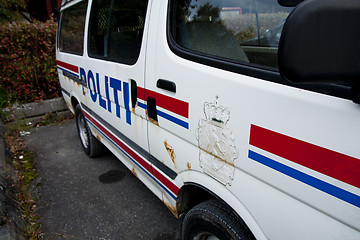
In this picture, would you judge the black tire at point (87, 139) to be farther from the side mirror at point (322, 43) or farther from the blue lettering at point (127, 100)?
the side mirror at point (322, 43)

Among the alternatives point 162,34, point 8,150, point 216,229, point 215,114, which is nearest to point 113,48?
point 162,34

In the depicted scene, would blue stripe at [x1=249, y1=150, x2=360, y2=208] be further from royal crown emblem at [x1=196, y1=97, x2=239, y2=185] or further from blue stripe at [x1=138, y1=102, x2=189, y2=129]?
blue stripe at [x1=138, y1=102, x2=189, y2=129]

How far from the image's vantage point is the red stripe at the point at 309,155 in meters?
0.80

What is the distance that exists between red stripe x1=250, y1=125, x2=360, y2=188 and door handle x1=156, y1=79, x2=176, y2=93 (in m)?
0.57

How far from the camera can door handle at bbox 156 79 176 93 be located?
146cm

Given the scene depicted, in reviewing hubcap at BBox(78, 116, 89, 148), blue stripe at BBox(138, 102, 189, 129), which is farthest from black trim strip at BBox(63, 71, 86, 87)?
blue stripe at BBox(138, 102, 189, 129)

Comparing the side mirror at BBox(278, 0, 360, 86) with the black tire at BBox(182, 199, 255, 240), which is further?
the black tire at BBox(182, 199, 255, 240)

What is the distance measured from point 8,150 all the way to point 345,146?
4.23m

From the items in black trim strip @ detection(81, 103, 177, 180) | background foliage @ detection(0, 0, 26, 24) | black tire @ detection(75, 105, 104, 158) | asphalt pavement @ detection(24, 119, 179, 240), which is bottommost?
asphalt pavement @ detection(24, 119, 179, 240)

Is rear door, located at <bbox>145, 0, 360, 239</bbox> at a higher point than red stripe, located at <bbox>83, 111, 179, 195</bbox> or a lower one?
higher

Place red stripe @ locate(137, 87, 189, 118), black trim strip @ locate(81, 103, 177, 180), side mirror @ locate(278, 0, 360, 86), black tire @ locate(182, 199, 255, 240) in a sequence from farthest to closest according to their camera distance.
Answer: black trim strip @ locate(81, 103, 177, 180) < red stripe @ locate(137, 87, 189, 118) < black tire @ locate(182, 199, 255, 240) < side mirror @ locate(278, 0, 360, 86)

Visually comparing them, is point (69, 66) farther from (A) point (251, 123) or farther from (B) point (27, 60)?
(A) point (251, 123)

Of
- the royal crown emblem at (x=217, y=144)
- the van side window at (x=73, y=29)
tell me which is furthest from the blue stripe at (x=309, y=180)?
the van side window at (x=73, y=29)

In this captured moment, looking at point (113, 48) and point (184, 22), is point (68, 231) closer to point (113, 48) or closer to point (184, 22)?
point (113, 48)
